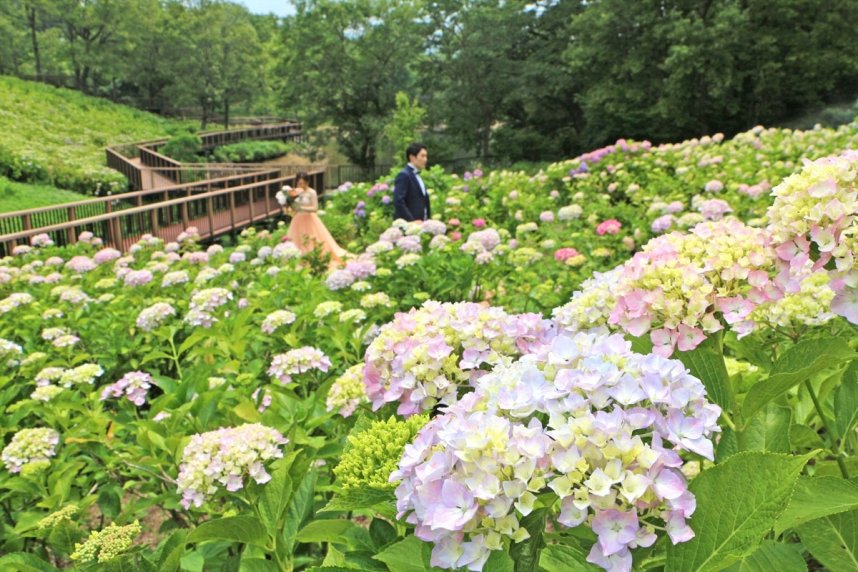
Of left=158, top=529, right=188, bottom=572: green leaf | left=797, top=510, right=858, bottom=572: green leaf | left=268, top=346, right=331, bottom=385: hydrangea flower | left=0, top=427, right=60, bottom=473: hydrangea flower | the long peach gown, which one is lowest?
the long peach gown

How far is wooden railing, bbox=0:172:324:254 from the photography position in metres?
10.0

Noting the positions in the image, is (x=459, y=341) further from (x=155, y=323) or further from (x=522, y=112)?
(x=522, y=112)

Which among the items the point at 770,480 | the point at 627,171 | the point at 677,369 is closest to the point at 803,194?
the point at 677,369

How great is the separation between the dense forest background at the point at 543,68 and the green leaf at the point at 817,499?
22200 millimetres

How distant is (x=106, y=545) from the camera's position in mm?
1403

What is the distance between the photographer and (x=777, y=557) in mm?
900

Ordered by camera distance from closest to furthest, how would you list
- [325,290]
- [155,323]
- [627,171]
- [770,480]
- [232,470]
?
[770,480]
[232,470]
[155,323]
[325,290]
[627,171]

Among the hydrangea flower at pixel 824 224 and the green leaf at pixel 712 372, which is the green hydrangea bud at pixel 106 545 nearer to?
the green leaf at pixel 712 372

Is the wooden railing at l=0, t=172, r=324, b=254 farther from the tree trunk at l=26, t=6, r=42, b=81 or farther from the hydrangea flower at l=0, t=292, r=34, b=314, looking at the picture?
the tree trunk at l=26, t=6, r=42, b=81

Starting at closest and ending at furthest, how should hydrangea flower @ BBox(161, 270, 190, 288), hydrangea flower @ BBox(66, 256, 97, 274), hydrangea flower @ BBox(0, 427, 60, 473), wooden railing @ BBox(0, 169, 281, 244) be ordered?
hydrangea flower @ BBox(0, 427, 60, 473) < hydrangea flower @ BBox(161, 270, 190, 288) < hydrangea flower @ BBox(66, 256, 97, 274) < wooden railing @ BBox(0, 169, 281, 244)

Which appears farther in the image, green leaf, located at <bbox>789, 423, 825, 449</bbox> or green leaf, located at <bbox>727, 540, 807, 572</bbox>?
green leaf, located at <bbox>789, 423, 825, 449</bbox>

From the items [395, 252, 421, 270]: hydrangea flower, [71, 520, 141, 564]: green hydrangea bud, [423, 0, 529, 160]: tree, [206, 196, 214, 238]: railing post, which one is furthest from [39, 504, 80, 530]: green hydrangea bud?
[423, 0, 529, 160]: tree

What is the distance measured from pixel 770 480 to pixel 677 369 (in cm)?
18

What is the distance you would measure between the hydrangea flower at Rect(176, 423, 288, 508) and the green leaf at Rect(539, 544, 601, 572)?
916 mm
